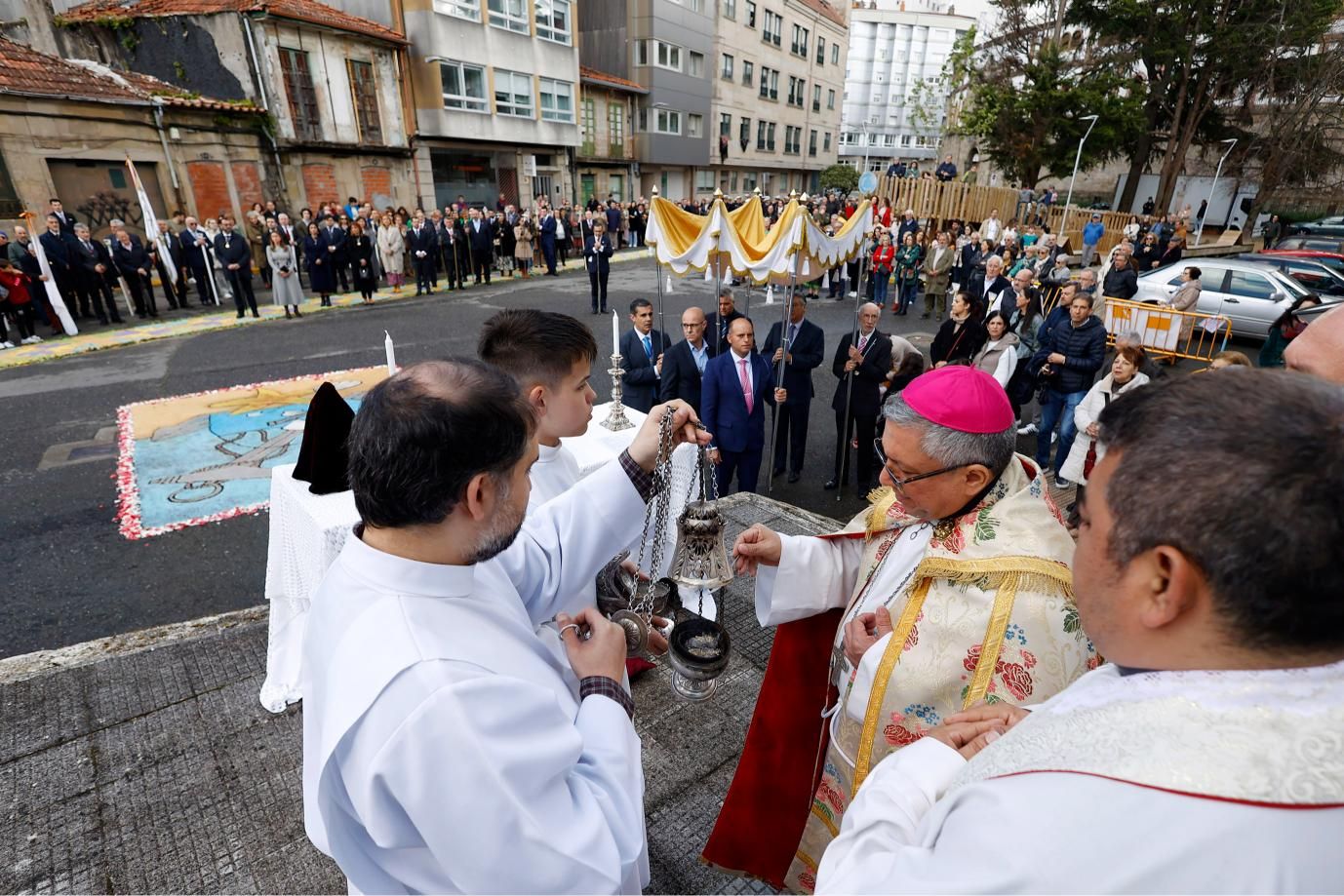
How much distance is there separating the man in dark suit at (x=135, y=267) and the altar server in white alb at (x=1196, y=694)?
1618 cm

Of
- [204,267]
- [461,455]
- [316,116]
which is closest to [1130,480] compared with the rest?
[461,455]

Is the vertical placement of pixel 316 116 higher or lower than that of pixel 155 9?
lower

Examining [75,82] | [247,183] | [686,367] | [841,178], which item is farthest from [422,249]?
[841,178]

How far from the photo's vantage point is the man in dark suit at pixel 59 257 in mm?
11500

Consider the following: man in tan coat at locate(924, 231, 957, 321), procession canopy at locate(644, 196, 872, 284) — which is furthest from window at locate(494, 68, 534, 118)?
procession canopy at locate(644, 196, 872, 284)

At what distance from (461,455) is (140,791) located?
272cm

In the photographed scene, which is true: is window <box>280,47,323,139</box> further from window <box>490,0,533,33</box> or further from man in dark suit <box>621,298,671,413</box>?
man in dark suit <box>621,298,671,413</box>

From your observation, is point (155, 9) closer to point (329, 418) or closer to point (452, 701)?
point (329, 418)

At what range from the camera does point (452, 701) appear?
3.65 feet

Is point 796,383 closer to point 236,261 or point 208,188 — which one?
point 236,261

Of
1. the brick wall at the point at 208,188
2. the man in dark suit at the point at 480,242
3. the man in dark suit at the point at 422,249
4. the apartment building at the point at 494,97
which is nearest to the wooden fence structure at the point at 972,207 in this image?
the apartment building at the point at 494,97

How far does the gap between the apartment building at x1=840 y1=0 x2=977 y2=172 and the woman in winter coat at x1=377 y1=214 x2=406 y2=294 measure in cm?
6563

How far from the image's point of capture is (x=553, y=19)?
80.1 ft

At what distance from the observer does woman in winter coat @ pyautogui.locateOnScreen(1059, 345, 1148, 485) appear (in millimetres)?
5531
